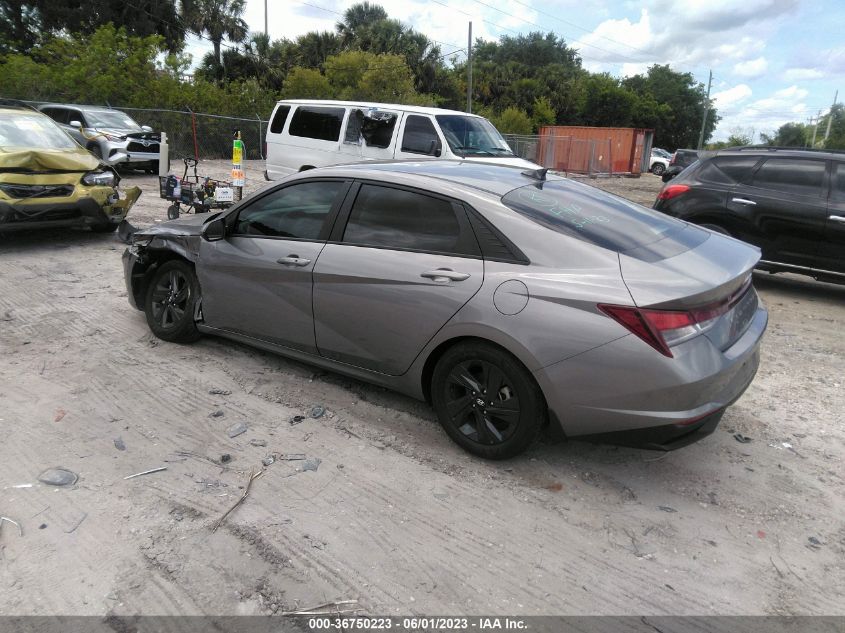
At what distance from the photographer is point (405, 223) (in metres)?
3.64

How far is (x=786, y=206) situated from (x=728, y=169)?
86 cm

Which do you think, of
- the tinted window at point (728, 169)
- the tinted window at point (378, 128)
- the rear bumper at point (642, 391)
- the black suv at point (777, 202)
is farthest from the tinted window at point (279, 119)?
the rear bumper at point (642, 391)

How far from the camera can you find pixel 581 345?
2904 millimetres

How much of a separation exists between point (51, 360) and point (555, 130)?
89.7 feet

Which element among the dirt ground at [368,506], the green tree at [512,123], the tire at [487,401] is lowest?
the dirt ground at [368,506]

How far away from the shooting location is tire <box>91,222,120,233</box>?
8.43m

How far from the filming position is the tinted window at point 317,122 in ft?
37.7

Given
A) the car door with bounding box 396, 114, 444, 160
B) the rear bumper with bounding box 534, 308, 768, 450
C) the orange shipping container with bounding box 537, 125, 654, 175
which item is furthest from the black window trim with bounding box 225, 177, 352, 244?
the orange shipping container with bounding box 537, 125, 654, 175

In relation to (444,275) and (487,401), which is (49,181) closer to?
(444,275)

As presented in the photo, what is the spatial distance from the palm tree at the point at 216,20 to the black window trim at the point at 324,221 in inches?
1671

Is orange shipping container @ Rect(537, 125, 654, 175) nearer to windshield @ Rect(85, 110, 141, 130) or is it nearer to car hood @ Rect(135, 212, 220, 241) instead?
windshield @ Rect(85, 110, 141, 130)

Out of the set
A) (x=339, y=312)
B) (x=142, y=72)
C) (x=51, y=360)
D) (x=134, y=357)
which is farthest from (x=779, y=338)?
(x=142, y=72)

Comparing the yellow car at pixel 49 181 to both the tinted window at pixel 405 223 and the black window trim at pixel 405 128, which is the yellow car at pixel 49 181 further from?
the tinted window at pixel 405 223

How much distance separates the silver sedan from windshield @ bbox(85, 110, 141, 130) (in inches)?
552
